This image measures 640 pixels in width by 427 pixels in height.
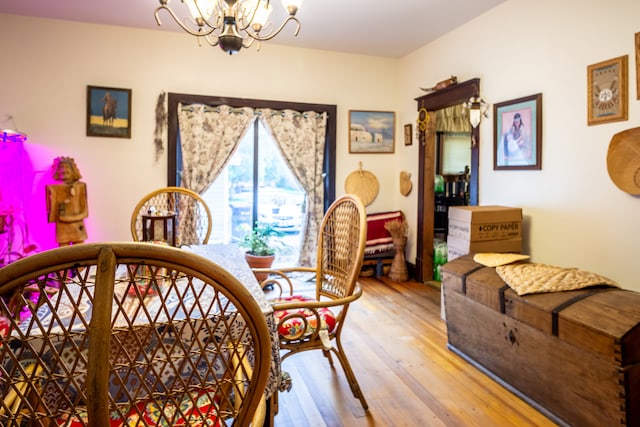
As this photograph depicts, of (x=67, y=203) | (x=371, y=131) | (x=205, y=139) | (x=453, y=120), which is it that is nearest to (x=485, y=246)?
(x=371, y=131)

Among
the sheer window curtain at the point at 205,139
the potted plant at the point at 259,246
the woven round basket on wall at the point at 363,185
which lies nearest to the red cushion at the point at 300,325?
the potted plant at the point at 259,246

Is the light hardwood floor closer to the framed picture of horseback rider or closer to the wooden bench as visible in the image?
the wooden bench

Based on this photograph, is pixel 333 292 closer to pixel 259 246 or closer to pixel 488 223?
pixel 488 223

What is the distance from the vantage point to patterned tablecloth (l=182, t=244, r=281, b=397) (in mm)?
1227

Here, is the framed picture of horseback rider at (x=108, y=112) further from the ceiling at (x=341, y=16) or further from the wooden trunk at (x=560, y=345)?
the wooden trunk at (x=560, y=345)

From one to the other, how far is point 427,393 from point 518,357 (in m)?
0.51

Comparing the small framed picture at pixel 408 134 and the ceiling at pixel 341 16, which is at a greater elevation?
the ceiling at pixel 341 16

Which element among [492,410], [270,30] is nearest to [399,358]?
[492,410]

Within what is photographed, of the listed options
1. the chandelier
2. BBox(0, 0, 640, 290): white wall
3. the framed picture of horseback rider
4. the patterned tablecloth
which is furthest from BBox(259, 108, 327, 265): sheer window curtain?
the patterned tablecloth

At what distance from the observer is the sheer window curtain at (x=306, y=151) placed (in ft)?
14.6

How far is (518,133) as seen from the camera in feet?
10.2

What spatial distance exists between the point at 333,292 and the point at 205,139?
2.69 metres

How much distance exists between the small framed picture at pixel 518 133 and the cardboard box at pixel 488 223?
417 mm

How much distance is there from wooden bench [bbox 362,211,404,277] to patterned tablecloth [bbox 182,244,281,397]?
8.16 ft
